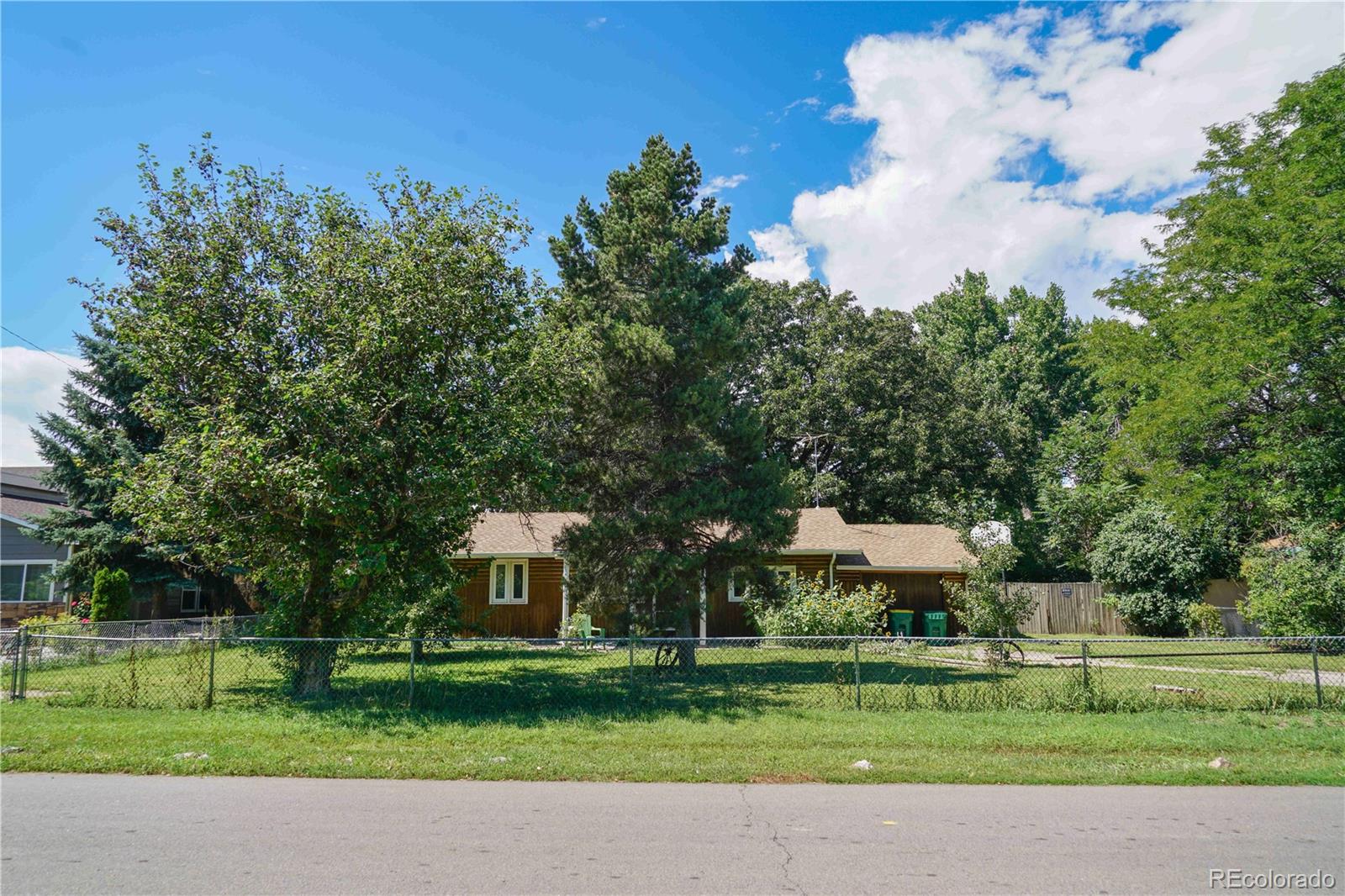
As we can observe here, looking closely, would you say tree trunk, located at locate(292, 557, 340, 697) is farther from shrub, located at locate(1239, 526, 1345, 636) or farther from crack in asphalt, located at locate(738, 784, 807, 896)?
shrub, located at locate(1239, 526, 1345, 636)

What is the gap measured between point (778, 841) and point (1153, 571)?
2556 cm

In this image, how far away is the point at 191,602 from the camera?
1147 inches

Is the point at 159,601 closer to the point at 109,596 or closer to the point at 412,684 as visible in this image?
the point at 109,596

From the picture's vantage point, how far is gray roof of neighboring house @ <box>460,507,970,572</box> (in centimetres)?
2459

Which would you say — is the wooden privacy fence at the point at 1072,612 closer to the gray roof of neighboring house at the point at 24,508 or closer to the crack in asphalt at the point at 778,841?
the crack in asphalt at the point at 778,841

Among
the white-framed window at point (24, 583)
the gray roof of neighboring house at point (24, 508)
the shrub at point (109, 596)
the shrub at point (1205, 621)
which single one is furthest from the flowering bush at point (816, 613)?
the white-framed window at point (24, 583)

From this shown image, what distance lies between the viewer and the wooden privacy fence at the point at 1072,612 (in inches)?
1128

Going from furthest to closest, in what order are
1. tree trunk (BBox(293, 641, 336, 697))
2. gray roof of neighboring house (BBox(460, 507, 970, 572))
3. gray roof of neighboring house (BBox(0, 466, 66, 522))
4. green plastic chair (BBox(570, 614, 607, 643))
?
gray roof of neighboring house (BBox(0, 466, 66, 522)) < gray roof of neighboring house (BBox(460, 507, 970, 572)) < green plastic chair (BBox(570, 614, 607, 643)) < tree trunk (BBox(293, 641, 336, 697))

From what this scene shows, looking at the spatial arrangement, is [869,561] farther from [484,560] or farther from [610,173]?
[610,173]

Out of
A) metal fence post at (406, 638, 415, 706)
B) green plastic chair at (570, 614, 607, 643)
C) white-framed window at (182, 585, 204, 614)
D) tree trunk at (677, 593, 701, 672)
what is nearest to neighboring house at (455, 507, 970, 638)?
green plastic chair at (570, 614, 607, 643)

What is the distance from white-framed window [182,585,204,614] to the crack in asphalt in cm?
2834

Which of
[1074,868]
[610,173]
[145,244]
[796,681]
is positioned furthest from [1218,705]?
[145,244]

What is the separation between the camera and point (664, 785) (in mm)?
7730

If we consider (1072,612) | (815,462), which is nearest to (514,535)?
(815,462)
